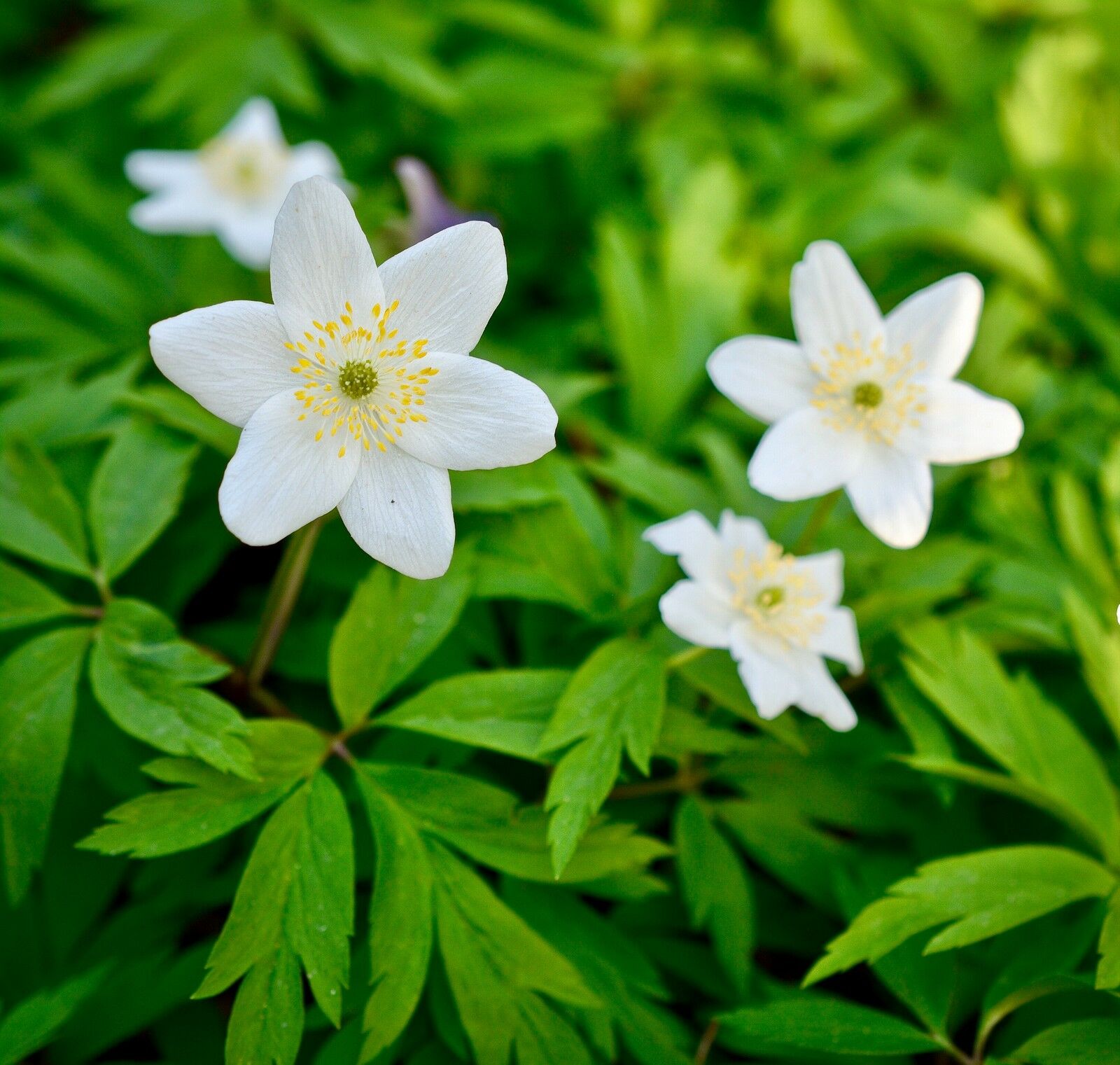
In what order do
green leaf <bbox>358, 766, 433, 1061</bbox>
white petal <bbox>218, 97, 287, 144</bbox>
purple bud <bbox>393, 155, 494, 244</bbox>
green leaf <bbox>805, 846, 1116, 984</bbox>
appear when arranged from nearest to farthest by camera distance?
green leaf <bbox>358, 766, 433, 1061</bbox>, green leaf <bbox>805, 846, 1116, 984</bbox>, purple bud <bbox>393, 155, 494, 244</bbox>, white petal <bbox>218, 97, 287, 144</bbox>

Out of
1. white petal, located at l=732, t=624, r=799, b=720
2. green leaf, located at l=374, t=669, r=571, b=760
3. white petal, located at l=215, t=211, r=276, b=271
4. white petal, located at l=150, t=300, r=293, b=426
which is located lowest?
green leaf, located at l=374, t=669, r=571, b=760

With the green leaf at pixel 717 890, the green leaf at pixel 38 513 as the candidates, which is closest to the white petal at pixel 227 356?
the green leaf at pixel 38 513

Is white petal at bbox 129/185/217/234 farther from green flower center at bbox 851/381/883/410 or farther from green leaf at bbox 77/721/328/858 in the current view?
green flower center at bbox 851/381/883/410

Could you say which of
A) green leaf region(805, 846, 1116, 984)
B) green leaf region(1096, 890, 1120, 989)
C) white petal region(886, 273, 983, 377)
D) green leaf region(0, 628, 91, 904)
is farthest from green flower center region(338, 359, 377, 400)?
green leaf region(1096, 890, 1120, 989)

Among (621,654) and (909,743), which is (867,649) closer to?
(909,743)

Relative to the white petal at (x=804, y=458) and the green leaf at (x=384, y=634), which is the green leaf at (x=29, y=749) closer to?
the green leaf at (x=384, y=634)

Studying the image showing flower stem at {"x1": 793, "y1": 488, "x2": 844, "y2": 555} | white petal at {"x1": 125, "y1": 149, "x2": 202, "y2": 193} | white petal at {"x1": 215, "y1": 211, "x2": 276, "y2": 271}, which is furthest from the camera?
white petal at {"x1": 125, "y1": 149, "x2": 202, "y2": 193}
